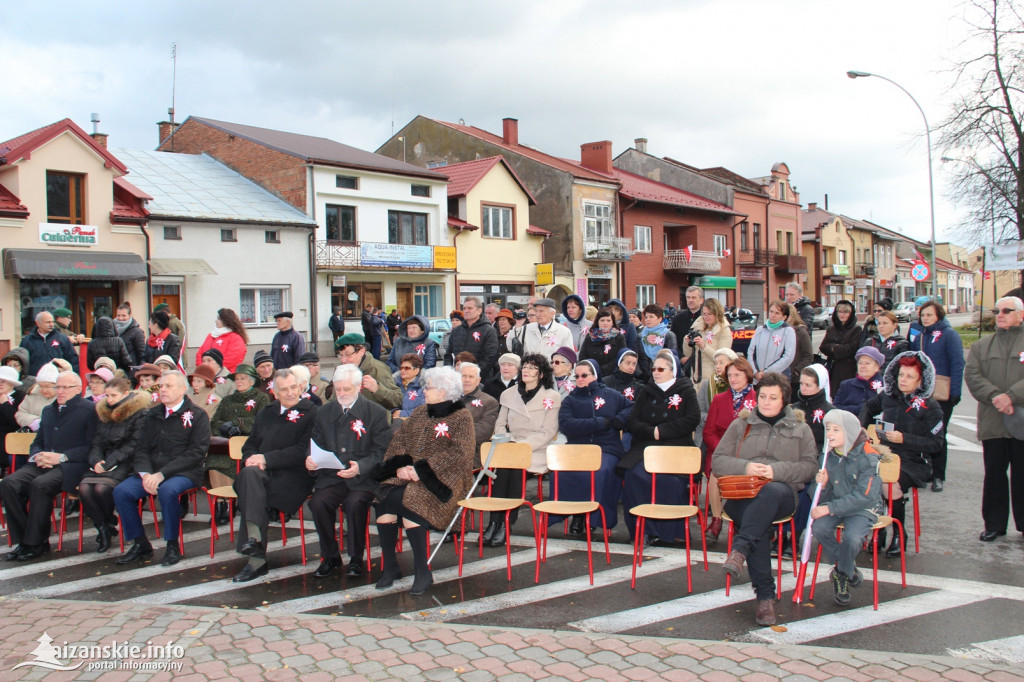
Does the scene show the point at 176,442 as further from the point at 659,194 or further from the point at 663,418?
the point at 659,194

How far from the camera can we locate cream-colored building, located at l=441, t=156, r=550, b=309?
31.5 m

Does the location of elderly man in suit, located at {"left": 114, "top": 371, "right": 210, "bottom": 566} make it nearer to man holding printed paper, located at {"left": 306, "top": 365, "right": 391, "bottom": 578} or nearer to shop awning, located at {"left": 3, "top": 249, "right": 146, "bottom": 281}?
man holding printed paper, located at {"left": 306, "top": 365, "right": 391, "bottom": 578}

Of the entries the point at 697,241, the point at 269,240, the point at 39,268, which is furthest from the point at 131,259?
the point at 697,241

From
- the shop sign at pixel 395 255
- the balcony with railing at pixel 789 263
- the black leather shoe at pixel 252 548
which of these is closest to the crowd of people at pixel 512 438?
the black leather shoe at pixel 252 548

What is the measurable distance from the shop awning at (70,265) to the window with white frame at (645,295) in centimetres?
2419

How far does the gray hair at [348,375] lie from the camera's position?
20.5ft

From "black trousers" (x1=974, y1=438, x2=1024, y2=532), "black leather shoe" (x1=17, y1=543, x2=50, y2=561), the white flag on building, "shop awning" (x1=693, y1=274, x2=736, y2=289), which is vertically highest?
"shop awning" (x1=693, y1=274, x2=736, y2=289)

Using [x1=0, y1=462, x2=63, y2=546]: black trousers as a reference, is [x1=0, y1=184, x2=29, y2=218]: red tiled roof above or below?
above

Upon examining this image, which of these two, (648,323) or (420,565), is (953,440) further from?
(420,565)

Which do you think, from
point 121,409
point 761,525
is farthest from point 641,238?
point 761,525

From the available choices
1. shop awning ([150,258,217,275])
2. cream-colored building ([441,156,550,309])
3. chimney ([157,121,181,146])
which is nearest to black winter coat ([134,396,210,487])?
shop awning ([150,258,217,275])

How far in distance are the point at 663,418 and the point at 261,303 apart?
21.3 meters

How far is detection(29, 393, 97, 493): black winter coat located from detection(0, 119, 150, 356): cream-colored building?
14.7 meters

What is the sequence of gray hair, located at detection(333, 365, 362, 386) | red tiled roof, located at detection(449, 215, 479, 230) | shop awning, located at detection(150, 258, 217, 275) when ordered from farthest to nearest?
red tiled roof, located at detection(449, 215, 479, 230), shop awning, located at detection(150, 258, 217, 275), gray hair, located at detection(333, 365, 362, 386)
